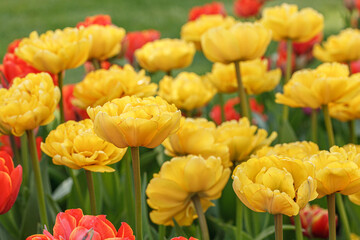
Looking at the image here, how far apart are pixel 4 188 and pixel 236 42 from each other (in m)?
0.54

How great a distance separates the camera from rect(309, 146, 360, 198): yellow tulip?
601 millimetres

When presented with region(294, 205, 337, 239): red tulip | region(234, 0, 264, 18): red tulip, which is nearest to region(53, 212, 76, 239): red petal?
region(294, 205, 337, 239): red tulip

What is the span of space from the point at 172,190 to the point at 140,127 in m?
0.20

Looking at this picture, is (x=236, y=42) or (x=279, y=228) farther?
(x=236, y=42)

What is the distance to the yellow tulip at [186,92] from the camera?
1239 millimetres

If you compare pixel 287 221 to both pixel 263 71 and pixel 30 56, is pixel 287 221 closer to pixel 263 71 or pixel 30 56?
pixel 263 71

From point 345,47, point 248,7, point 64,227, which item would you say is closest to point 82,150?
point 64,227

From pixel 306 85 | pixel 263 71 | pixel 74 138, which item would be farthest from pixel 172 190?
pixel 263 71

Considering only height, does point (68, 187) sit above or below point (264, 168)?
below

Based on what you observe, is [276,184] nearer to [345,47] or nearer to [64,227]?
[64,227]

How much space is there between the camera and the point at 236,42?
1.04 m

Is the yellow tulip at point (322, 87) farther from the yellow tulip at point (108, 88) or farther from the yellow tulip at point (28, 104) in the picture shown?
the yellow tulip at point (28, 104)

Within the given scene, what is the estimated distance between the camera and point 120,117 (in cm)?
59

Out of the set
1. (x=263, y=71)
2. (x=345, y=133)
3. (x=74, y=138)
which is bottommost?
(x=345, y=133)
